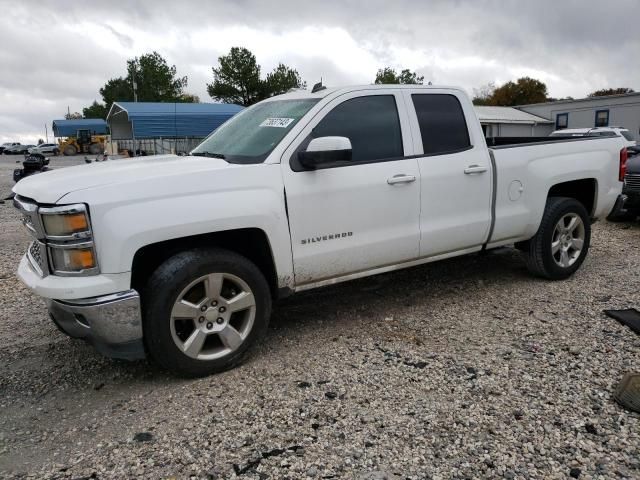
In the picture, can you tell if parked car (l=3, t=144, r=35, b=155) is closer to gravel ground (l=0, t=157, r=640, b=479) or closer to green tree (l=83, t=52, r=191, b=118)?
green tree (l=83, t=52, r=191, b=118)

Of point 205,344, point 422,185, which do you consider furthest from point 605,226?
point 205,344

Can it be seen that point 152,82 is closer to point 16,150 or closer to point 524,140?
point 16,150

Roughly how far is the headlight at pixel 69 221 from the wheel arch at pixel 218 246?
340 mm

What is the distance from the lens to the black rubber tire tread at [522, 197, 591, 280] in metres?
5.16

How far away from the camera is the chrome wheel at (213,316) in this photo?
3.32 m

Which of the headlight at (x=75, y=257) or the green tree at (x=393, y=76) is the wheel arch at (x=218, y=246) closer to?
→ the headlight at (x=75, y=257)

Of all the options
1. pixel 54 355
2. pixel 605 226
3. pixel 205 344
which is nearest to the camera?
pixel 205 344

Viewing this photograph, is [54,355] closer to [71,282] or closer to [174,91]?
[71,282]

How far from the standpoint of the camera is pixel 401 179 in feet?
13.4

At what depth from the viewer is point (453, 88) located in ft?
15.6

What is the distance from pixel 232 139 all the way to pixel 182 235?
4.23 ft

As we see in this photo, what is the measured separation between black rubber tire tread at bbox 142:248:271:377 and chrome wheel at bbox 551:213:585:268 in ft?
10.9

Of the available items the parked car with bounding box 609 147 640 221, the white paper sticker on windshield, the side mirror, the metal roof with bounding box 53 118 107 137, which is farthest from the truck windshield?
the metal roof with bounding box 53 118 107 137

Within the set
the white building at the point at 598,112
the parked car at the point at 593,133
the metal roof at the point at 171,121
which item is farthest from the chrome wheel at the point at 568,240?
the white building at the point at 598,112
